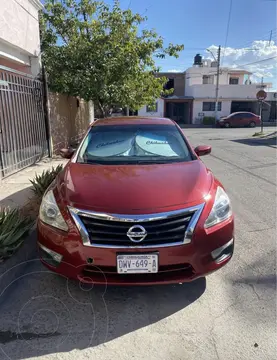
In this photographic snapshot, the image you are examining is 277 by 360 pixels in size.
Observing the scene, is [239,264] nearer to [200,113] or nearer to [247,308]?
[247,308]

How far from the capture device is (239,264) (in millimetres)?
A: 3355

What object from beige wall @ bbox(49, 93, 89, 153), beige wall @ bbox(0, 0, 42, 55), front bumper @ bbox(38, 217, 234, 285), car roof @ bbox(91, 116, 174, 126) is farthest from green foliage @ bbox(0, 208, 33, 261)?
beige wall @ bbox(49, 93, 89, 153)

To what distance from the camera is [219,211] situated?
266cm

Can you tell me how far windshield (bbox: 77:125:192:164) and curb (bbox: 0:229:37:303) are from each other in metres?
1.16

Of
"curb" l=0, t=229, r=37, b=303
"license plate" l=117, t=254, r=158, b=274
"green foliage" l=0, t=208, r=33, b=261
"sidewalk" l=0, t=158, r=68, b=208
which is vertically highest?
"license plate" l=117, t=254, r=158, b=274

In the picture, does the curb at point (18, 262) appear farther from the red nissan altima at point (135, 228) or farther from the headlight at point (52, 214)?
the headlight at point (52, 214)

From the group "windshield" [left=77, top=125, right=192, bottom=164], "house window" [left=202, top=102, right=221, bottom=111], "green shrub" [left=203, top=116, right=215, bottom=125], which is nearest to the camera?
"windshield" [left=77, top=125, right=192, bottom=164]

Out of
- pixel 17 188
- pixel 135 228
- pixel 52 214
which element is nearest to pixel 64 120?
pixel 17 188

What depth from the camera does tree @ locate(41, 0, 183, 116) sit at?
31.2ft

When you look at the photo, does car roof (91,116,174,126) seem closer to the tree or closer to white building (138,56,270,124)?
the tree

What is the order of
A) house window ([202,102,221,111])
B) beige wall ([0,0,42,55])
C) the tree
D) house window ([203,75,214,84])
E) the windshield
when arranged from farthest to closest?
house window ([203,75,214,84]) < house window ([202,102,221,111]) < the tree < beige wall ([0,0,42,55]) < the windshield

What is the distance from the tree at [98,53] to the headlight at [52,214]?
740cm

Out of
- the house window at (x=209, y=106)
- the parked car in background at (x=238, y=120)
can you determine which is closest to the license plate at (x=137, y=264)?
the parked car in background at (x=238, y=120)

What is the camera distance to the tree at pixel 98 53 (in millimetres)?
9516
